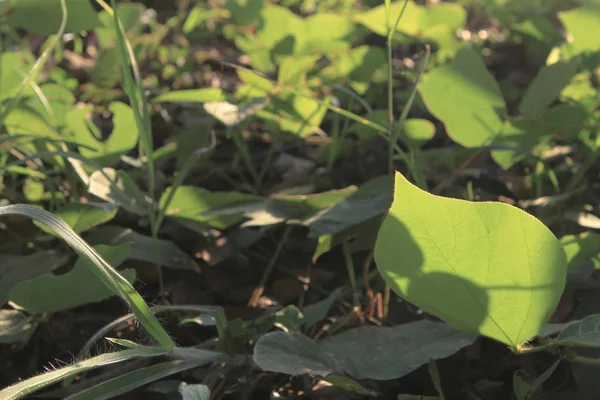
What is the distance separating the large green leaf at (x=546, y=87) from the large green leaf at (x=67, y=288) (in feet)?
1.93

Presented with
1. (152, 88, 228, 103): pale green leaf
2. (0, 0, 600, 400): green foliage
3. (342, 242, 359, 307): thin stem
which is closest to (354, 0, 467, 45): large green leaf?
(0, 0, 600, 400): green foliage

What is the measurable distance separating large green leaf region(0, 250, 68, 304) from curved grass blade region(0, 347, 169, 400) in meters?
0.28

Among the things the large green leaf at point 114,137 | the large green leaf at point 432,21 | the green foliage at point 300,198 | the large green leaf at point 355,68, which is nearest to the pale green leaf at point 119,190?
the green foliage at point 300,198

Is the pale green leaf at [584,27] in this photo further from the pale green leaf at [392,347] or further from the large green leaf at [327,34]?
the pale green leaf at [392,347]

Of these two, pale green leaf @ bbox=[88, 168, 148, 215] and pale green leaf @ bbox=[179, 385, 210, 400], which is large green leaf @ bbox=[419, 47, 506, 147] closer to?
pale green leaf @ bbox=[88, 168, 148, 215]

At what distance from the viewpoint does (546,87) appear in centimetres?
92

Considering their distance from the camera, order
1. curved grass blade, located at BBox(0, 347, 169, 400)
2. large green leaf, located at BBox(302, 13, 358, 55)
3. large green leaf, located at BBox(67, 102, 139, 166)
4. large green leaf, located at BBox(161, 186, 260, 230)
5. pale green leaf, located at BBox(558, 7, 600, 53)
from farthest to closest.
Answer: large green leaf, located at BBox(302, 13, 358, 55) → pale green leaf, located at BBox(558, 7, 600, 53) → large green leaf, located at BBox(67, 102, 139, 166) → large green leaf, located at BBox(161, 186, 260, 230) → curved grass blade, located at BBox(0, 347, 169, 400)

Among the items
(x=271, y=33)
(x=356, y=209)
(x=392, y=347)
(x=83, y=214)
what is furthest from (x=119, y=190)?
(x=271, y=33)

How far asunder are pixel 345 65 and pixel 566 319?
0.74m

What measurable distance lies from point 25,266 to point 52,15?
0.44 m

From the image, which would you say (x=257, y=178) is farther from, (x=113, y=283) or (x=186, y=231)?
(x=113, y=283)

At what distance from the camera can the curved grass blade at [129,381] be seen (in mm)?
529

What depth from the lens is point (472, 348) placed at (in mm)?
707

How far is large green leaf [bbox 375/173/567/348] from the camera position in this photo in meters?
0.51
